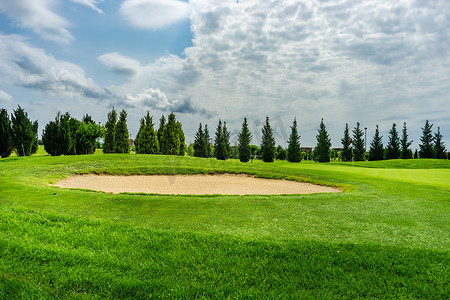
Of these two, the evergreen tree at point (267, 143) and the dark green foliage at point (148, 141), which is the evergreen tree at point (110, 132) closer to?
the dark green foliage at point (148, 141)

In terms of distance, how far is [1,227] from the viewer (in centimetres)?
441

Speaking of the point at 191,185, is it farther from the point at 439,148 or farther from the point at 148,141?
the point at 439,148

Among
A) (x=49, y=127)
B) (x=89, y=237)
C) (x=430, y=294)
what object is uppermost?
(x=49, y=127)

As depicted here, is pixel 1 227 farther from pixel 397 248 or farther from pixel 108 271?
Result: pixel 397 248

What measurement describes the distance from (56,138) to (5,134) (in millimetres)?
5228

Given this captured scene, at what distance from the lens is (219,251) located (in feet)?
12.7

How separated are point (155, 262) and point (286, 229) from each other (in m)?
2.73

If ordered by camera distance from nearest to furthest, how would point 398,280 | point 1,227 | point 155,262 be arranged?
point 398,280 → point 155,262 → point 1,227

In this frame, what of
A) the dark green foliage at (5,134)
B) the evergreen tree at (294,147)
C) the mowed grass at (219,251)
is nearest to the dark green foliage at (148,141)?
the dark green foliage at (5,134)

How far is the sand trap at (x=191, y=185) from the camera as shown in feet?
40.7

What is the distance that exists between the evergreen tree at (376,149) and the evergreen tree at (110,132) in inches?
2281

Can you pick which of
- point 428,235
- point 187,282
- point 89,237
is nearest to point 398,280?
point 428,235

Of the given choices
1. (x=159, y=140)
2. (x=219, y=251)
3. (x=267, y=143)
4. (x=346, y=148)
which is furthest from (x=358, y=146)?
(x=219, y=251)

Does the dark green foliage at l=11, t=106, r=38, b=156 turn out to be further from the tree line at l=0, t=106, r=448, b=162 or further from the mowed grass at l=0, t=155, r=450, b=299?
the mowed grass at l=0, t=155, r=450, b=299
